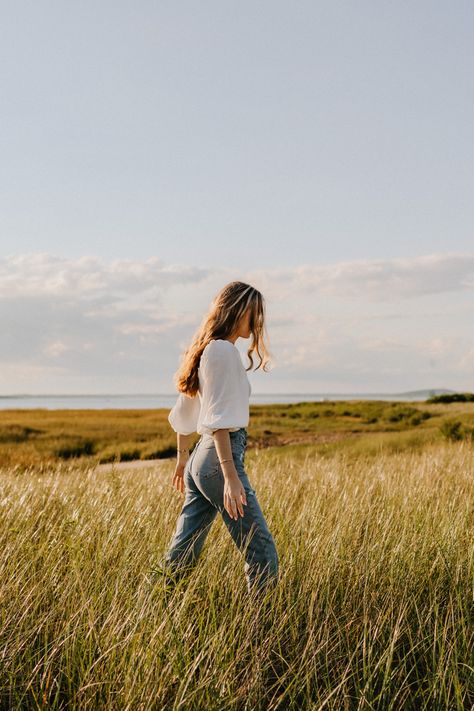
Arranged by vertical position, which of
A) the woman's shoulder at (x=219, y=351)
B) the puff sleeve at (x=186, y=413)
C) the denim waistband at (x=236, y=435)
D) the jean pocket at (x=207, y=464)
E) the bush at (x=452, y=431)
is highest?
the woman's shoulder at (x=219, y=351)

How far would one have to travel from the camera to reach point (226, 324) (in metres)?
3.20

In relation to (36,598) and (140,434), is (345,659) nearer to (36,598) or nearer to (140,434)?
(36,598)

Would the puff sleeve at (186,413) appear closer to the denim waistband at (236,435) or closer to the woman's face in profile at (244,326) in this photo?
the denim waistband at (236,435)

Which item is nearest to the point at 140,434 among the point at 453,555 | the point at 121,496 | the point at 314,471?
the point at 314,471

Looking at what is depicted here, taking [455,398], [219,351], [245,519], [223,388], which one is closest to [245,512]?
[245,519]

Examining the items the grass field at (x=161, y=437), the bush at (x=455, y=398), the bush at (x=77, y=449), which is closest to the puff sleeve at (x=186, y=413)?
the grass field at (x=161, y=437)

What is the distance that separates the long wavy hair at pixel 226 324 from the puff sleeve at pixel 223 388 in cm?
11

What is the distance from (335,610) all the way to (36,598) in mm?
1482

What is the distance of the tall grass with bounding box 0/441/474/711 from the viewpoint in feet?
8.21

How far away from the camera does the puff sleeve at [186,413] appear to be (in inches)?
140

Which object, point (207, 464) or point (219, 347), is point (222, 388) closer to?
point (219, 347)

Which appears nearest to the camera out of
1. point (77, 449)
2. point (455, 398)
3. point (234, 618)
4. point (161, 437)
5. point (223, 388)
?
point (234, 618)

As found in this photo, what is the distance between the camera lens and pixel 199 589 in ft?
10.8

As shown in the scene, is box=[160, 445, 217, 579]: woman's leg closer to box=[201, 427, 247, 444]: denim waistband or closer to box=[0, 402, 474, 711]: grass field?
box=[0, 402, 474, 711]: grass field
